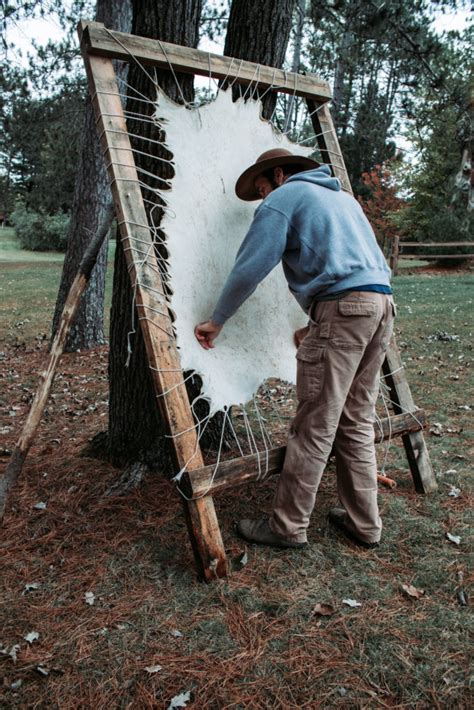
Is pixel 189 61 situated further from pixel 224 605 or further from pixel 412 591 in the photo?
pixel 412 591

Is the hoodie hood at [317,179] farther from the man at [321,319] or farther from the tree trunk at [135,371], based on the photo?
the tree trunk at [135,371]

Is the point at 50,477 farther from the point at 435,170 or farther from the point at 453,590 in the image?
the point at 435,170

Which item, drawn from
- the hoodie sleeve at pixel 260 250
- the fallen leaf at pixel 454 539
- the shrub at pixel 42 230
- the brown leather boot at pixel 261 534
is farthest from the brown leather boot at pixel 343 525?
the shrub at pixel 42 230

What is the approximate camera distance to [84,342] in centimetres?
725

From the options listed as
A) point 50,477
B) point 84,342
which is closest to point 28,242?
point 84,342

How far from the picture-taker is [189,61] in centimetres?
279

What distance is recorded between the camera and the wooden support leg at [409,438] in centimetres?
342

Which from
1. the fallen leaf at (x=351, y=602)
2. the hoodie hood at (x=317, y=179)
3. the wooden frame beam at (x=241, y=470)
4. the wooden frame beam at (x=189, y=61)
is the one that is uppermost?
the wooden frame beam at (x=189, y=61)

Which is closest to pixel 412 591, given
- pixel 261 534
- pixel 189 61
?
pixel 261 534

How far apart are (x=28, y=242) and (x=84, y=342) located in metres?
21.0

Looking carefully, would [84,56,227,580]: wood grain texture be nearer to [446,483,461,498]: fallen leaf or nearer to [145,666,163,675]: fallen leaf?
[145,666,163,675]: fallen leaf

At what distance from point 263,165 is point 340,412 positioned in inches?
51.9

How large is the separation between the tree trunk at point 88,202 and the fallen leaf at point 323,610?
529 centimetres

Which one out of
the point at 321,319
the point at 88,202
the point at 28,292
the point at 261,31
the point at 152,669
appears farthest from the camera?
the point at 28,292
